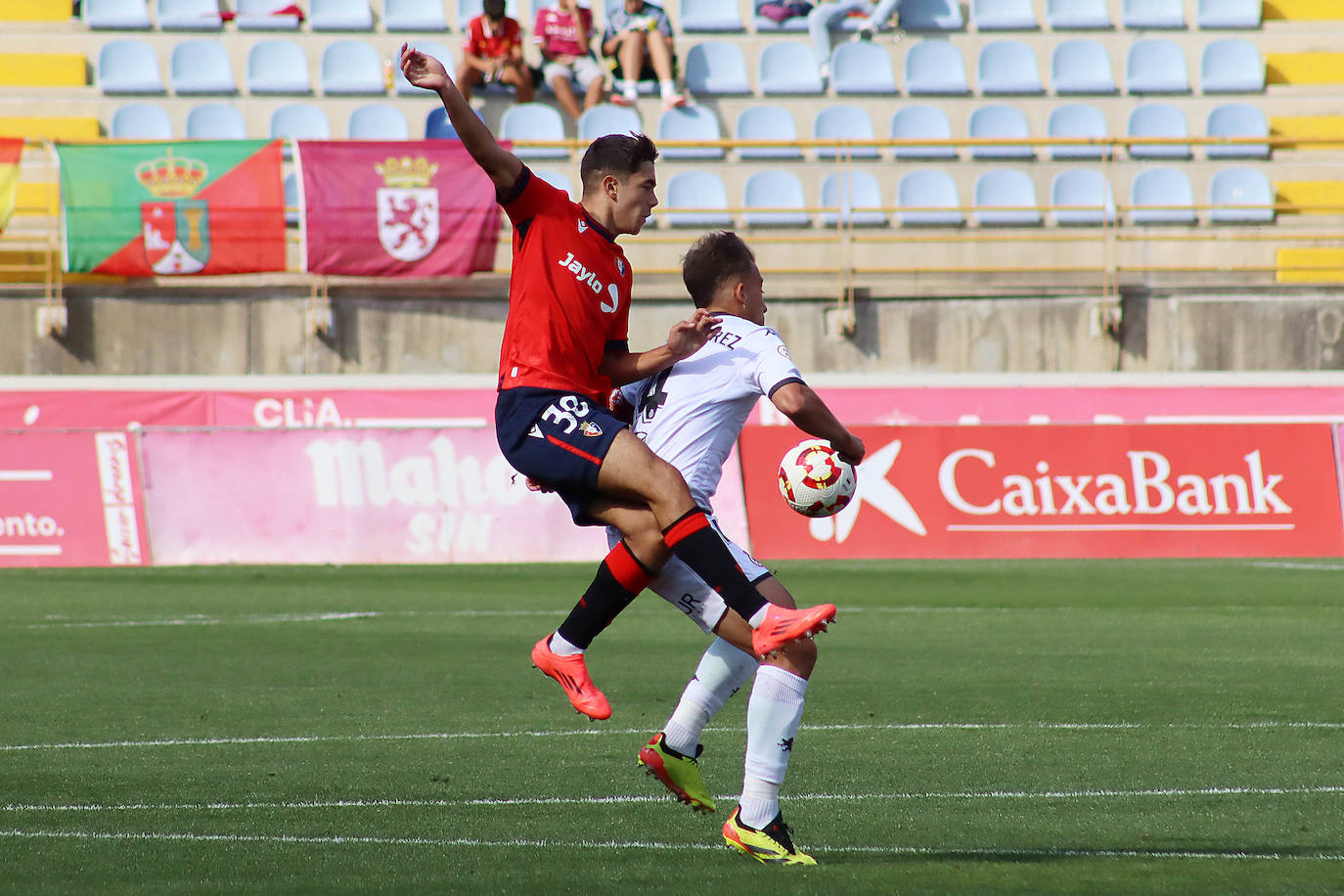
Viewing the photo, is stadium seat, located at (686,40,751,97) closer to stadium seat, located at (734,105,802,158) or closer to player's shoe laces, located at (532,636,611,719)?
stadium seat, located at (734,105,802,158)

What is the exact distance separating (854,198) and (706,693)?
17058 mm

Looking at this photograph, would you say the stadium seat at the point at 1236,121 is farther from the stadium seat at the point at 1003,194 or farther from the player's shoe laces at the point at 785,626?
the player's shoe laces at the point at 785,626

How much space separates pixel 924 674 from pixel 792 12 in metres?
16.3

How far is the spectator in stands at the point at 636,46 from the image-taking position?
21.9 meters

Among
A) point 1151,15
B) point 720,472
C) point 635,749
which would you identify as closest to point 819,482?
point 720,472

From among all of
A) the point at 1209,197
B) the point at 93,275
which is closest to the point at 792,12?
the point at 1209,197

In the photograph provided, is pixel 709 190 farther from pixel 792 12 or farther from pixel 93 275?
pixel 93 275

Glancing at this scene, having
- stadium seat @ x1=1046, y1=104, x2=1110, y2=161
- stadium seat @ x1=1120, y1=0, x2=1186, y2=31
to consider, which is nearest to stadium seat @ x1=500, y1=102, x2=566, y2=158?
stadium seat @ x1=1046, y1=104, x2=1110, y2=161

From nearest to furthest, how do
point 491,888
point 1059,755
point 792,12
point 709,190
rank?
point 491,888 < point 1059,755 < point 709,190 < point 792,12

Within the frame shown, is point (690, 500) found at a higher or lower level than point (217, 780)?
higher

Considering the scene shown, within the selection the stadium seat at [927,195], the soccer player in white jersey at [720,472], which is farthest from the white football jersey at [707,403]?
the stadium seat at [927,195]

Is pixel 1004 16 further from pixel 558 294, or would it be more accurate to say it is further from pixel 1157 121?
pixel 558 294

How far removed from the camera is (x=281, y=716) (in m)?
7.87

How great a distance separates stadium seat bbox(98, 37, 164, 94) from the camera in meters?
22.3
